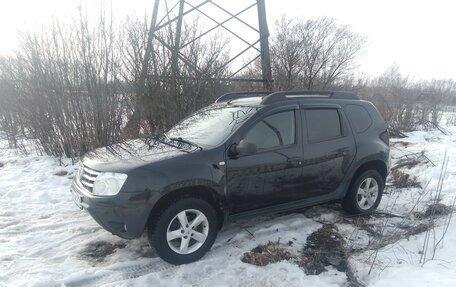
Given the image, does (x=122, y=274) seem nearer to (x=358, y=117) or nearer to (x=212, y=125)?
(x=212, y=125)

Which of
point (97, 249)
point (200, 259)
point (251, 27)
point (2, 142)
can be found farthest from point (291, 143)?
point (2, 142)

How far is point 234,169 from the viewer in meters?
3.71

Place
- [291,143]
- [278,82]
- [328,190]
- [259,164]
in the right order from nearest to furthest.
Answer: [259,164] → [291,143] → [328,190] → [278,82]

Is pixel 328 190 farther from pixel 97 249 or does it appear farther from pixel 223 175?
pixel 97 249

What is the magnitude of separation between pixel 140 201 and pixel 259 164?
1.41 meters

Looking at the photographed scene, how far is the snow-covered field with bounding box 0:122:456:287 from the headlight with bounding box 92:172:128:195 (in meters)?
0.81

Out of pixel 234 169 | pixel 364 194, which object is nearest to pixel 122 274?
pixel 234 169

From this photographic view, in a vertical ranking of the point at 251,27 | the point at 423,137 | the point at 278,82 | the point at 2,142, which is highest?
the point at 251,27

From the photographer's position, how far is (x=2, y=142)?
10.2m

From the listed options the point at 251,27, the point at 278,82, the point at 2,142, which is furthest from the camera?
the point at 278,82

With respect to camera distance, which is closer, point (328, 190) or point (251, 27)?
point (328, 190)

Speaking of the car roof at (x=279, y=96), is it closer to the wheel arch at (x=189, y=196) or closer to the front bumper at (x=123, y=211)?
the wheel arch at (x=189, y=196)

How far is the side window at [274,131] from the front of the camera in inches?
154

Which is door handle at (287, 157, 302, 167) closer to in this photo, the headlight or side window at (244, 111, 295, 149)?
side window at (244, 111, 295, 149)
